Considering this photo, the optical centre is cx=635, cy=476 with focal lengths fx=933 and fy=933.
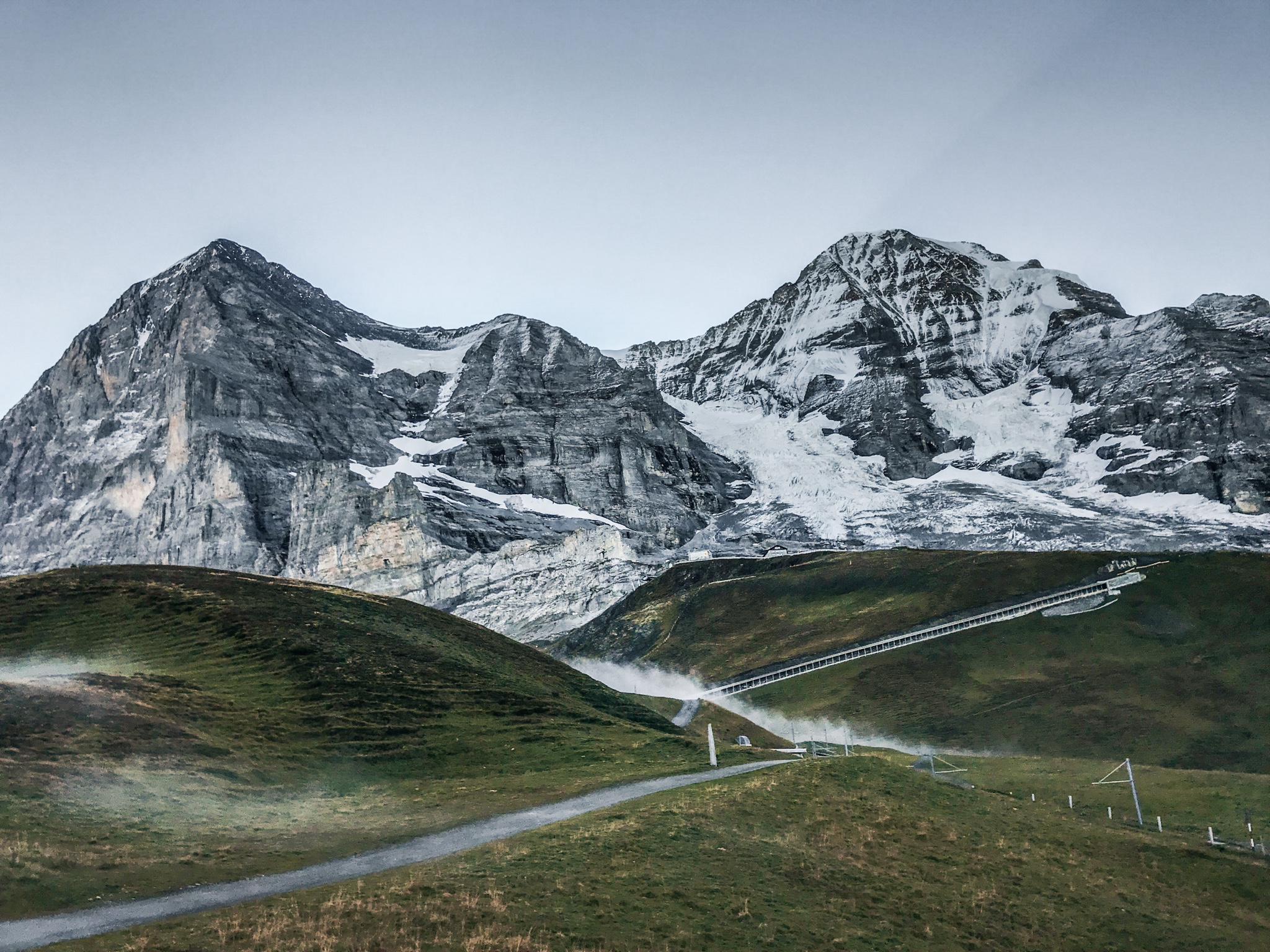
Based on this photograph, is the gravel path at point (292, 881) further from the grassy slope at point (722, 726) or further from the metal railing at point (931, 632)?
the metal railing at point (931, 632)

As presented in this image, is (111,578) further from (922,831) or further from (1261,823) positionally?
(1261,823)

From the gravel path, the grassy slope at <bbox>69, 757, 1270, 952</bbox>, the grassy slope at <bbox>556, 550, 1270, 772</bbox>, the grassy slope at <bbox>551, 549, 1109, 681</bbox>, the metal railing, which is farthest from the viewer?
the grassy slope at <bbox>551, 549, 1109, 681</bbox>

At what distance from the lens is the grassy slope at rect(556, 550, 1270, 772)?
289ft

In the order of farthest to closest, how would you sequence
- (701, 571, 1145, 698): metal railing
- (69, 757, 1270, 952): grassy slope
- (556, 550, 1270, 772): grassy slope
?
1. (701, 571, 1145, 698): metal railing
2. (556, 550, 1270, 772): grassy slope
3. (69, 757, 1270, 952): grassy slope

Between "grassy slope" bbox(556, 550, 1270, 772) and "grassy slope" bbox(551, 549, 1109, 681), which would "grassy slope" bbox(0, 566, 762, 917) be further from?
"grassy slope" bbox(551, 549, 1109, 681)

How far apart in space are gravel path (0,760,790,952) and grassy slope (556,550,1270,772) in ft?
210

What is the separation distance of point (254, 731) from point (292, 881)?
2229 cm

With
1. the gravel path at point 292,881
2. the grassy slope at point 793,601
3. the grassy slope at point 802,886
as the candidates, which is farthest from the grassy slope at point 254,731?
the grassy slope at point 793,601

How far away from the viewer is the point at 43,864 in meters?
25.8

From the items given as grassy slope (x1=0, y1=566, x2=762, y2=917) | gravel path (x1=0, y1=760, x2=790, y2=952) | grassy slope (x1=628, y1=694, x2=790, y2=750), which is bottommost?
grassy slope (x1=628, y1=694, x2=790, y2=750)

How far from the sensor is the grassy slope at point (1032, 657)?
8812 cm

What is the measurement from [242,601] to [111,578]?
Result: 36.9 ft

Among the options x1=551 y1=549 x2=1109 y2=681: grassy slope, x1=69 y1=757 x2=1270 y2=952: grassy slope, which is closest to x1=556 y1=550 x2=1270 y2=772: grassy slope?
x1=551 y1=549 x2=1109 y2=681: grassy slope

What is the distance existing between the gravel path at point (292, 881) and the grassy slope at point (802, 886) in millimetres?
1422
